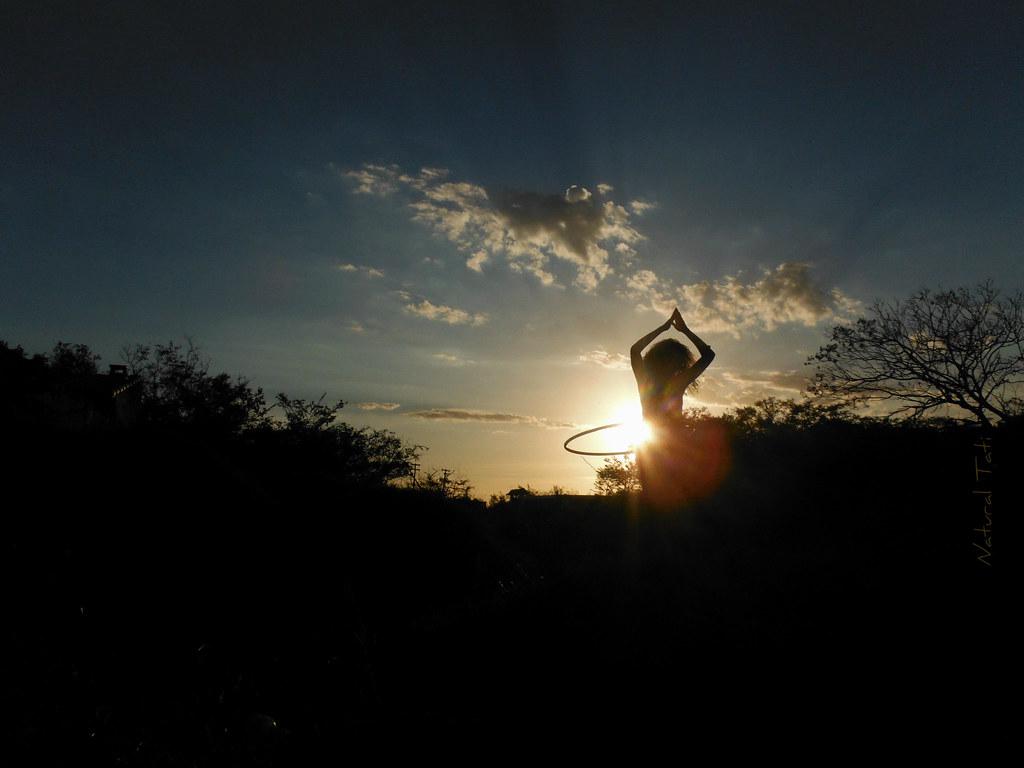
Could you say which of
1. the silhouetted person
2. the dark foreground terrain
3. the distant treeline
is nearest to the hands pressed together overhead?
the silhouetted person

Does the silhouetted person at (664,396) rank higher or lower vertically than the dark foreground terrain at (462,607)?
higher

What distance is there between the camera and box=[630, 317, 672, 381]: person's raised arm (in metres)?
6.88

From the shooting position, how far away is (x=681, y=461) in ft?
23.4

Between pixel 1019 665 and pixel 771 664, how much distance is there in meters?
→ 1.47

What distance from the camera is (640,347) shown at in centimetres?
692

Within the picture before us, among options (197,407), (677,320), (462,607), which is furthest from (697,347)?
(197,407)

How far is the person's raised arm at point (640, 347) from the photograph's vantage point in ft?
22.6

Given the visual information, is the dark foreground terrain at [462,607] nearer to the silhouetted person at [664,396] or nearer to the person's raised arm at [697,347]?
the silhouetted person at [664,396]

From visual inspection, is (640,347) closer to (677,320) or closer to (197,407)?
(677,320)

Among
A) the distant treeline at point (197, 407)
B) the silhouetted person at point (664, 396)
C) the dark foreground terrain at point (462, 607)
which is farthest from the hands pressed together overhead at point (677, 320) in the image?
the distant treeline at point (197, 407)

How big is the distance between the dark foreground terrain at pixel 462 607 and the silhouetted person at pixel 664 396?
0.62m

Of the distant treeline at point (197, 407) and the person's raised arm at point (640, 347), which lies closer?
the person's raised arm at point (640, 347)

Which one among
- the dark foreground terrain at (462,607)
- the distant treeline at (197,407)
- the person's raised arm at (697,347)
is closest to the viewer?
the dark foreground terrain at (462,607)

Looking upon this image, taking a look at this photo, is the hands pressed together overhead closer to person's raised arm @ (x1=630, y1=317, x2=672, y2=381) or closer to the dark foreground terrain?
person's raised arm @ (x1=630, y1=317, x2=672, y2=381)
